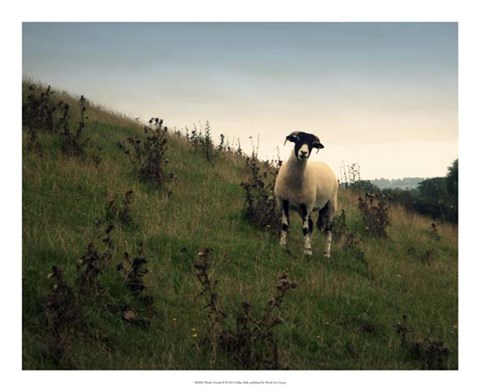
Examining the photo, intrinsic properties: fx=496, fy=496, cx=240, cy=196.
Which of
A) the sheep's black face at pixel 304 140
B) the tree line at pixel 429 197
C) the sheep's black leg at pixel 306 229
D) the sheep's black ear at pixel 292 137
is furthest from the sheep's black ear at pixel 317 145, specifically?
the tree line at pixel 429 197

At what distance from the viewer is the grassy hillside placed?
5684 millimetres

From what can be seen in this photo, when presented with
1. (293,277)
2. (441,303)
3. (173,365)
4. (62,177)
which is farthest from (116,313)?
(441,303)

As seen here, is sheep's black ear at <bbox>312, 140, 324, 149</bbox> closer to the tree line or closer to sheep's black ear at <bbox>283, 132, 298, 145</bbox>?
sheep's black ear at <bbox>283, 132, 298, 145</bbox>

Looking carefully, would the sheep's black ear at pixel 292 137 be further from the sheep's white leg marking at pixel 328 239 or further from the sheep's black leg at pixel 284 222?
the sheep's white leg marking at pixel 328 239

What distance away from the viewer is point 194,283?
712cm

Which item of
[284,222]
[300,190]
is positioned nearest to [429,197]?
[300,190]

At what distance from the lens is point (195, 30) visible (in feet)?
25.3

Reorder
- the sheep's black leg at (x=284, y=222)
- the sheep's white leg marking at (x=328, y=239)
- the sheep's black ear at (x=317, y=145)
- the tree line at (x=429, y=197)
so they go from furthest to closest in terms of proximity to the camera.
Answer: the tree line at (x=429, y=197) < the sheep's white leg marking at (x=328, y=239) < the sheep's black leg at (x=284, y=222) < the sheep's black ear at (x=317, y=145)

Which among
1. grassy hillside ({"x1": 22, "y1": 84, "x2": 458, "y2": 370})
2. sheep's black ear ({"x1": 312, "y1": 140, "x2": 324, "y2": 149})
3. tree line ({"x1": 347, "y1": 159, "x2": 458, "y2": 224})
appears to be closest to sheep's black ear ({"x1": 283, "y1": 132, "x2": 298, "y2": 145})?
sheep's black ear ({"x1": 312, "y1": 140, "x2": 324, "y2": 149})

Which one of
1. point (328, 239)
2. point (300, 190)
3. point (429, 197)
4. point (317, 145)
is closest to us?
point (317, 145)

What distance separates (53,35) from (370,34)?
4.97 metres

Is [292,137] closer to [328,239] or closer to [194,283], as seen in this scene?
[328,239]

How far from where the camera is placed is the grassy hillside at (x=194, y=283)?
568cm
